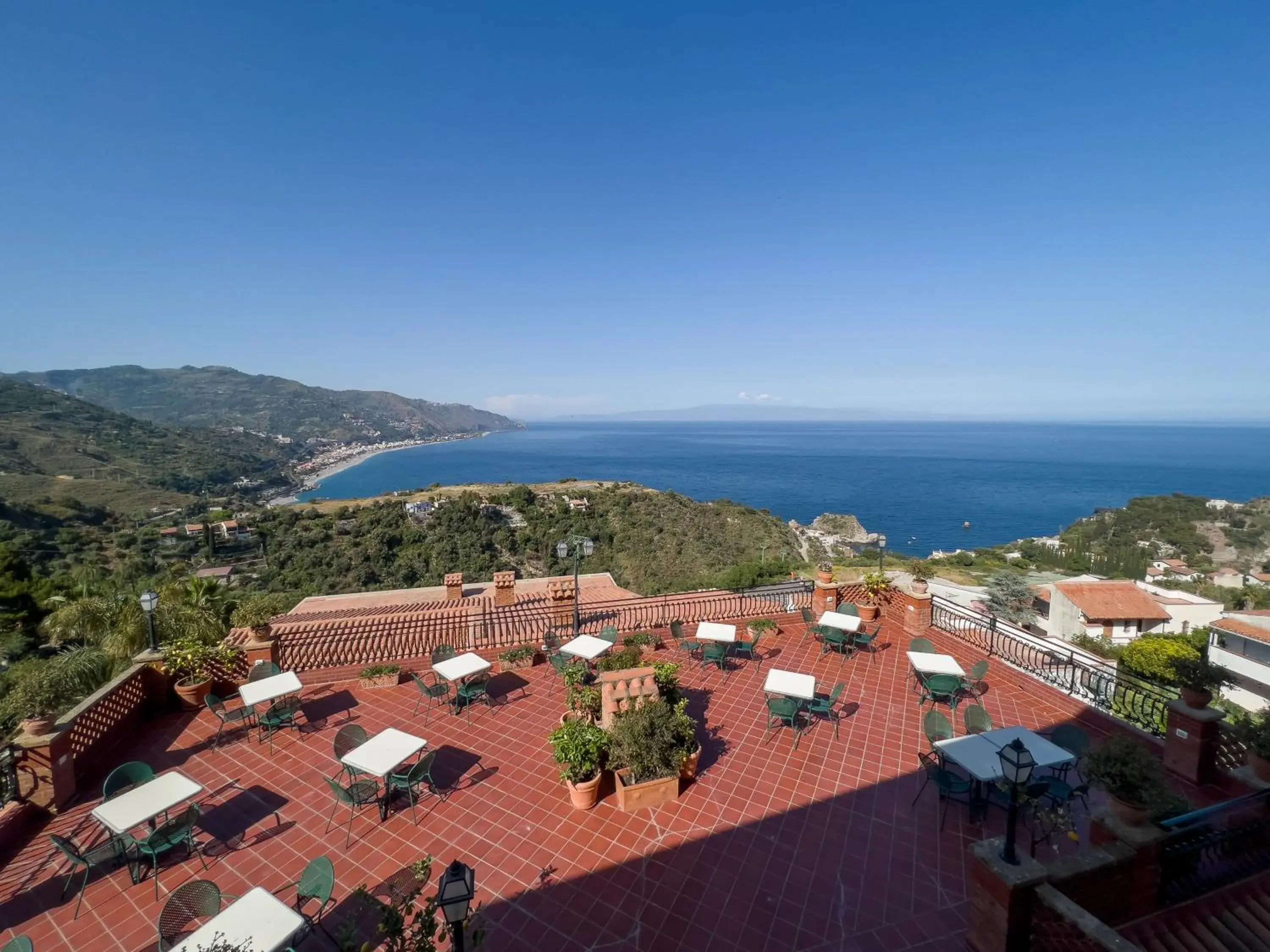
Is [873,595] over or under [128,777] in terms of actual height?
under

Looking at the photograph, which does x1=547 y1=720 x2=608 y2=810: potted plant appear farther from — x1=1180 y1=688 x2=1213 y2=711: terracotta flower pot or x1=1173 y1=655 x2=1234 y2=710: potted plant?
x1=1180 y1=688 x2=1213 y2=711: terracotta flower pot

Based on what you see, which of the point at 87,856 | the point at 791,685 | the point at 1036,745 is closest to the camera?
the point at 87,856

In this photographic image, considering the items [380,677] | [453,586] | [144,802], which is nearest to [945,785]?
[144,802]

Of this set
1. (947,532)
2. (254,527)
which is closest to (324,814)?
(254,527)

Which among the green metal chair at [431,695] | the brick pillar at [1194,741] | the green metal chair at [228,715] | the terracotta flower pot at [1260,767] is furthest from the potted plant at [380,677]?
the terracotta flower pot at [1260,767]

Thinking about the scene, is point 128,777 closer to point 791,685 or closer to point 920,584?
point 791,685

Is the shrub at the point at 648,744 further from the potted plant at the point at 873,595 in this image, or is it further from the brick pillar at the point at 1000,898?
the potted plant at the point at 873,595
